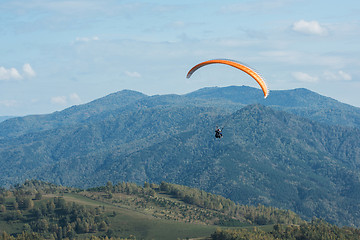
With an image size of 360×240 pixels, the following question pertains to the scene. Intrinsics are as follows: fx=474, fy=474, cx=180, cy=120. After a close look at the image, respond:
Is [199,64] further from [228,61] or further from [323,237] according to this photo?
[323,237]

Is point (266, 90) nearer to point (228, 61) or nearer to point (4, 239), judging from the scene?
point (228, 61)

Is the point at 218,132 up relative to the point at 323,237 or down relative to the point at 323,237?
up

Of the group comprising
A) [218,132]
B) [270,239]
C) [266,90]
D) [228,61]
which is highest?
[228,61]

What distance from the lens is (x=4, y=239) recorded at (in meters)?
186

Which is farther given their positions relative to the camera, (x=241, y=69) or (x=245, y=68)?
(x=241, y=69)

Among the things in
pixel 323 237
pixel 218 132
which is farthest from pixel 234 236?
pixel 218 132

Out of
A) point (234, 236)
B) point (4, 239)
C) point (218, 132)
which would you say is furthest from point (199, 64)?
point (4, 239)

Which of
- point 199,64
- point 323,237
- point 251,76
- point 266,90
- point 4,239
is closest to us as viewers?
point 266,90

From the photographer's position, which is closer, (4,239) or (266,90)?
(266,90)

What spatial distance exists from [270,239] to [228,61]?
371 ft

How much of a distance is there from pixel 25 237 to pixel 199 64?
126160 mm

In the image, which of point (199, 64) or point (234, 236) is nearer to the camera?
point (199, 64)

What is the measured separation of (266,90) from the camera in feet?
317

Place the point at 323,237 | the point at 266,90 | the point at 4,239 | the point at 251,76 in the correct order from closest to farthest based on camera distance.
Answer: the point at 266,90, the point at 251,76, the point at 4,239, the point at 323,237
